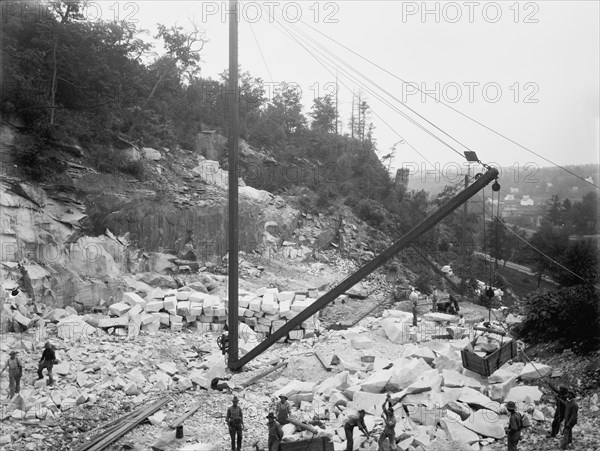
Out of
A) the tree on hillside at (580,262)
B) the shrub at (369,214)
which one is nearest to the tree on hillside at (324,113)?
the shrub at (369,214)

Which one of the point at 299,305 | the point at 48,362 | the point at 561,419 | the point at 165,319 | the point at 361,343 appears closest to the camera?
the point at 561,419

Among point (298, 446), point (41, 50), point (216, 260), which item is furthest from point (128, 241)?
point (298, 446)

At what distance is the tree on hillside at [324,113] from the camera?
39000 mm

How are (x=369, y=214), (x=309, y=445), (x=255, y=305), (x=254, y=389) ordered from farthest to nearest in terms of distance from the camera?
(x=369, y=214)
(x=255, y=305)
(x=254, y=389)
(x=309, y=445)

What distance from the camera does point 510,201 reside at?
72.4 metres

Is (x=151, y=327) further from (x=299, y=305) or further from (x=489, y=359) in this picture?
(x=489, y=359)

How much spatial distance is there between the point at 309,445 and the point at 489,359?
12.6 ft

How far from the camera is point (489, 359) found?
8164 millimetres

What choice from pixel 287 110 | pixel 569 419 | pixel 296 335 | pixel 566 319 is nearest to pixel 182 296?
pixel 296 335

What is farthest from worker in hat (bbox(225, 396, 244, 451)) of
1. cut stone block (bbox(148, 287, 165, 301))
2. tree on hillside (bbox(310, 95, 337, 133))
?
tree on hillside (bbox(310, 95, 337, 133))

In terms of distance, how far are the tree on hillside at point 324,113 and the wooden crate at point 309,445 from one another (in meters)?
34.1

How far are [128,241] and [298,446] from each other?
12130 mm

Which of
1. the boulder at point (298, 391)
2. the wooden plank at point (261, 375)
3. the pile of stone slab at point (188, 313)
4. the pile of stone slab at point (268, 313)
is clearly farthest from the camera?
Result: the pile of stone slab at point (268, 313)

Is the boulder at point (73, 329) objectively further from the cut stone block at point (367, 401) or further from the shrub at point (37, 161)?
the cut stone block at point (367, 401)
